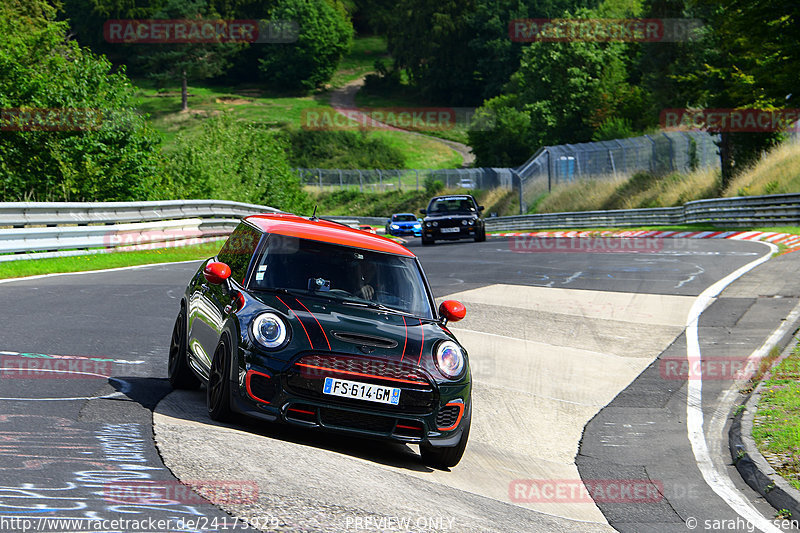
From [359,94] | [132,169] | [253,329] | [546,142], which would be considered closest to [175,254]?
[132,169]

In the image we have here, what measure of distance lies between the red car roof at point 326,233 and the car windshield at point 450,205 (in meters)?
24.7

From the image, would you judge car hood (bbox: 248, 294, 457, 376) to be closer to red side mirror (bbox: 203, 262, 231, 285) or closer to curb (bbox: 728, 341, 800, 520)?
red side mirror (bbox: 203, 262, 231, 285)

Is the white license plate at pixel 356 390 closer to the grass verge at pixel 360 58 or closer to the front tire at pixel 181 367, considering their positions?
the front tire at pixel 181 367

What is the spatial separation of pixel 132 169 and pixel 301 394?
79.0ft

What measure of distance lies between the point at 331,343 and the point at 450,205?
88.9ft

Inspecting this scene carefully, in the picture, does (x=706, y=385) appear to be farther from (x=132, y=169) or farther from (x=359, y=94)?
(x=359, y=94)

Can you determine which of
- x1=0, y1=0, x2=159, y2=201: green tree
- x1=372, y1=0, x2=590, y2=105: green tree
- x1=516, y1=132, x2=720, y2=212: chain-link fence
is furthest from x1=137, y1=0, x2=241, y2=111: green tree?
x1=0, y1=0, x2=159, y2=201: green tree

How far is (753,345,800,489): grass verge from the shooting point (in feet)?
24.9

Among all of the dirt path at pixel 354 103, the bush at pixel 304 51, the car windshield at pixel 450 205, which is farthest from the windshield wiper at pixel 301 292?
the bush at pixel 304 51

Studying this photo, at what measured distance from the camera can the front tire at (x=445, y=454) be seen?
7.15 m

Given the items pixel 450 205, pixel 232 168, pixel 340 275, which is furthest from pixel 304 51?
pixel 340 275

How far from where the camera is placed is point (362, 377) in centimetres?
664

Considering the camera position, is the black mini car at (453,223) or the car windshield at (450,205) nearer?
the black mini car at (453,223)

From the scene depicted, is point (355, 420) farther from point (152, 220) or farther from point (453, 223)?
point (453, 223)
